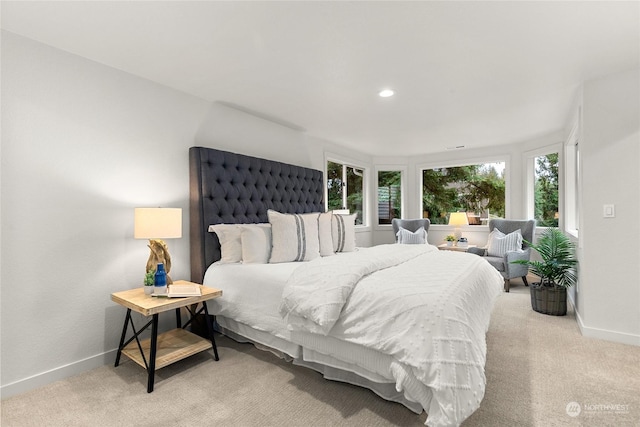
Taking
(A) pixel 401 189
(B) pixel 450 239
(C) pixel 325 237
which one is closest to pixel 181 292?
(C) pixel 325 237

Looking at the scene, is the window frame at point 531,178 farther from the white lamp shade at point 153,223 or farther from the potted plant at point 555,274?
the white lamp shade at point 153,223

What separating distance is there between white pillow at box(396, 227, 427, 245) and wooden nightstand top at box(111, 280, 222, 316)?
13.5 feet

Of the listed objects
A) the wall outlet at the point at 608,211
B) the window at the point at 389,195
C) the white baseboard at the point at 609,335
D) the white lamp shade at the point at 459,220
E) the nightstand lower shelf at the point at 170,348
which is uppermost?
the window at the point at 389,195

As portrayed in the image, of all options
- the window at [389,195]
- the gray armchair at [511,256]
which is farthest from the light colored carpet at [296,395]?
the window at [389,195]

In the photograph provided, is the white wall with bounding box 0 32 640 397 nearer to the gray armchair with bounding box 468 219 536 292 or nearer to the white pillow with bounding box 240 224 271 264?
the white pillow with bounding box 240 224 271 264

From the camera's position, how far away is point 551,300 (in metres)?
3.41

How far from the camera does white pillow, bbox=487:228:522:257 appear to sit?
4.66m

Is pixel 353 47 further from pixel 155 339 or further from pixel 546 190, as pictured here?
pixel 546 190

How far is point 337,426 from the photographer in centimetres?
170

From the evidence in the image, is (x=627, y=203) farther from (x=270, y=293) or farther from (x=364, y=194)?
(x=364, y=194)

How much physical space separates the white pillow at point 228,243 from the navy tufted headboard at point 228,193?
113mm

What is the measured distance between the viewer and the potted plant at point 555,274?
3.38 metres

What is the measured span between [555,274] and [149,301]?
390 cm

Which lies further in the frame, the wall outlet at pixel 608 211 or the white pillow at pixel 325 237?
the white pillow at pixel 325 237
